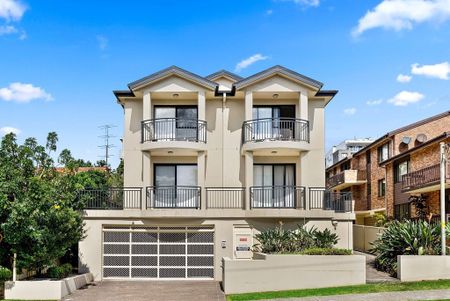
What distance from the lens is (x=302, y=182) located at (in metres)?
26.4

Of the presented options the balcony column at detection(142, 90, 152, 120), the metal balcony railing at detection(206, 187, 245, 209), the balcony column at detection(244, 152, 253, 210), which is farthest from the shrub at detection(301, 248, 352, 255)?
the balcony column at detection(142, 90, 152, 120)

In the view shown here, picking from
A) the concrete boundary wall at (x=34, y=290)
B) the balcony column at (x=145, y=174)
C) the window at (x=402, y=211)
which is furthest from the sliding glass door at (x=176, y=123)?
the window at (x=402, y=211)

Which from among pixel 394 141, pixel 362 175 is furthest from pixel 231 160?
pixel 362 175

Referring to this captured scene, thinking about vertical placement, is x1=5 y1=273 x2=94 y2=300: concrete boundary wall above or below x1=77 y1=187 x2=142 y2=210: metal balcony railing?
below

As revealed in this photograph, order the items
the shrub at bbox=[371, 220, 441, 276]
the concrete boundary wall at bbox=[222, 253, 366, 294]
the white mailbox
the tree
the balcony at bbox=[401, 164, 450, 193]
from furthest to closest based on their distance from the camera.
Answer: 1. the balcony at bbox=[401, 164, 450, 193]
2. the white mailbox
3. the shrub at bbox=[371, 220, 441, 276]
4. the concrete boundary wall at bbox=[222, 253, 366, 294]
5. the tree

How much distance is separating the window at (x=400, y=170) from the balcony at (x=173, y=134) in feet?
54.1

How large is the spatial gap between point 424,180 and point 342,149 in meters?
32.0

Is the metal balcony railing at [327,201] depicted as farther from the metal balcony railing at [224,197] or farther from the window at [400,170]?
the window at [400,170]

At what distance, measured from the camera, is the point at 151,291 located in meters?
22.3

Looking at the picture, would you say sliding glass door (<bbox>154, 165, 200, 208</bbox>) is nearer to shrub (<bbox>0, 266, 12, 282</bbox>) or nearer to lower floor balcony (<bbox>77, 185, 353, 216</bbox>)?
lower floor balcony (<bbox>77, 185, 353, 216</bbox>)

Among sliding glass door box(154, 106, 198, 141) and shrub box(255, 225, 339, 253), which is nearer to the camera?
shrub box(255, 225, 339, 253)

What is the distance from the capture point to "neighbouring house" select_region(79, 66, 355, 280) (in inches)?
1011

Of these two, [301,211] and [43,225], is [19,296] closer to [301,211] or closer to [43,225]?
[43,225]

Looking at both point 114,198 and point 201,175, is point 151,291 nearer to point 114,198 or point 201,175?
point 114,198
